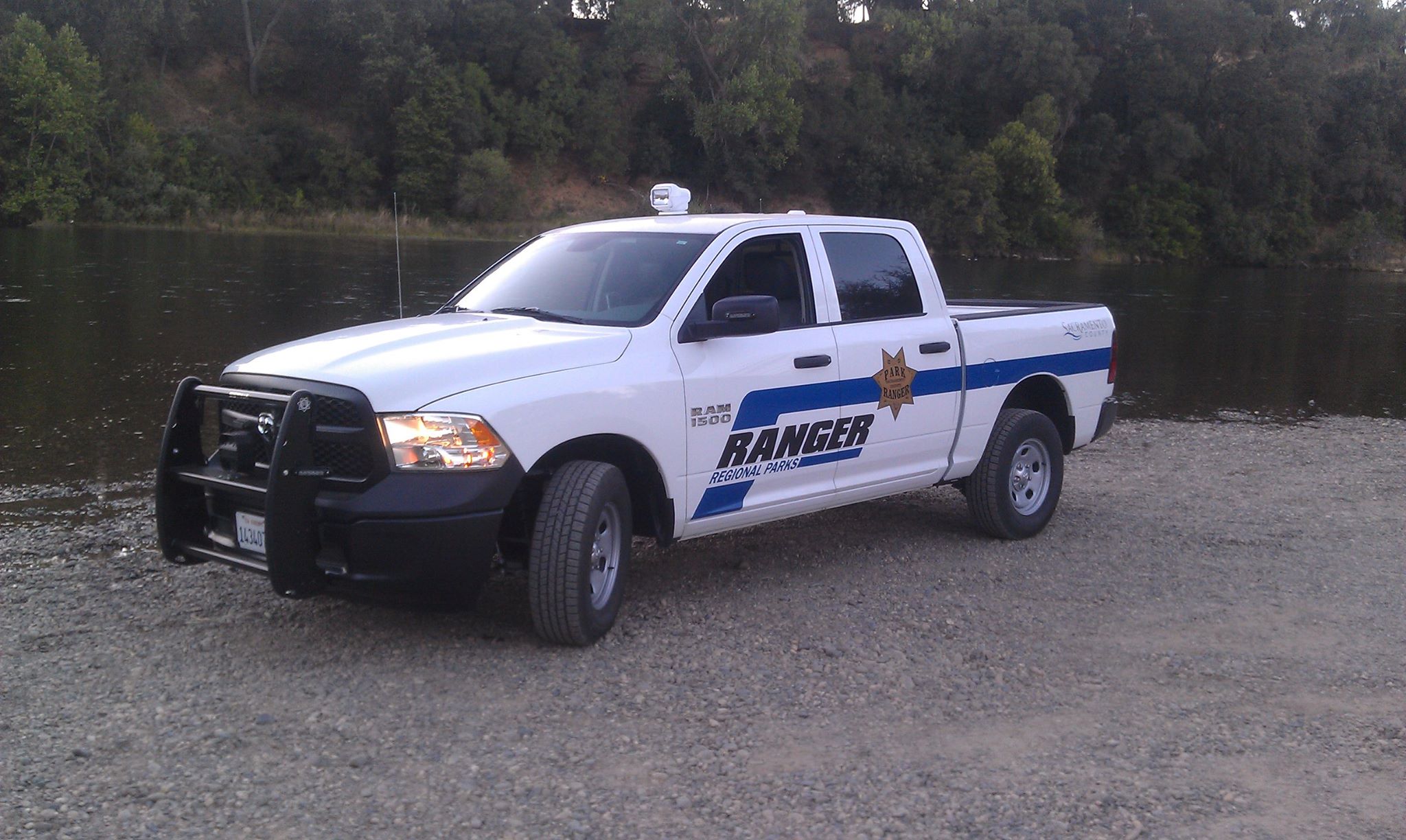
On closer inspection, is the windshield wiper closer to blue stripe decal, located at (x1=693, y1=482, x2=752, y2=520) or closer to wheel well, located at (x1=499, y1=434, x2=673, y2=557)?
wheel well, located at (x1=499, y1=434, x2=673, y2=557)

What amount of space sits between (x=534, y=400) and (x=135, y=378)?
10384 mm

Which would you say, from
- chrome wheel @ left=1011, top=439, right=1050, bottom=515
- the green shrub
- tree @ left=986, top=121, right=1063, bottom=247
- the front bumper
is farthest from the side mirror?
tree @ left=986, top=121, right=1063, bottom=247

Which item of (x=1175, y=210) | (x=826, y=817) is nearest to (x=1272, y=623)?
(x=826, y=817)

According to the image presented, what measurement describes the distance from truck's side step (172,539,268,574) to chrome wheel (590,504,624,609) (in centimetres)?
141

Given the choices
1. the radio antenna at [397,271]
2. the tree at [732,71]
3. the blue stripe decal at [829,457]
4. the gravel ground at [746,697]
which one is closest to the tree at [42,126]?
the tree at [732,71]

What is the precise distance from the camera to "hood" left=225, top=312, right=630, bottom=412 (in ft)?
17.6

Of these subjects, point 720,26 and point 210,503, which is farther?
point 720,26

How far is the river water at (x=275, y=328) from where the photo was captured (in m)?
12.1

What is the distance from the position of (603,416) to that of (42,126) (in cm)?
5932

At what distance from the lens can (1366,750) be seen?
4.98 meters

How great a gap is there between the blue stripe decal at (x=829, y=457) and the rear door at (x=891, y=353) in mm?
41

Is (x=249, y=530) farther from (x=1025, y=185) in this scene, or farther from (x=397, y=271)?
(x=1025, y=185)

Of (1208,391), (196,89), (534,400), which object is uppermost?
(196,89)

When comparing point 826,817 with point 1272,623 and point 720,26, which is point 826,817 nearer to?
point 1272,623
